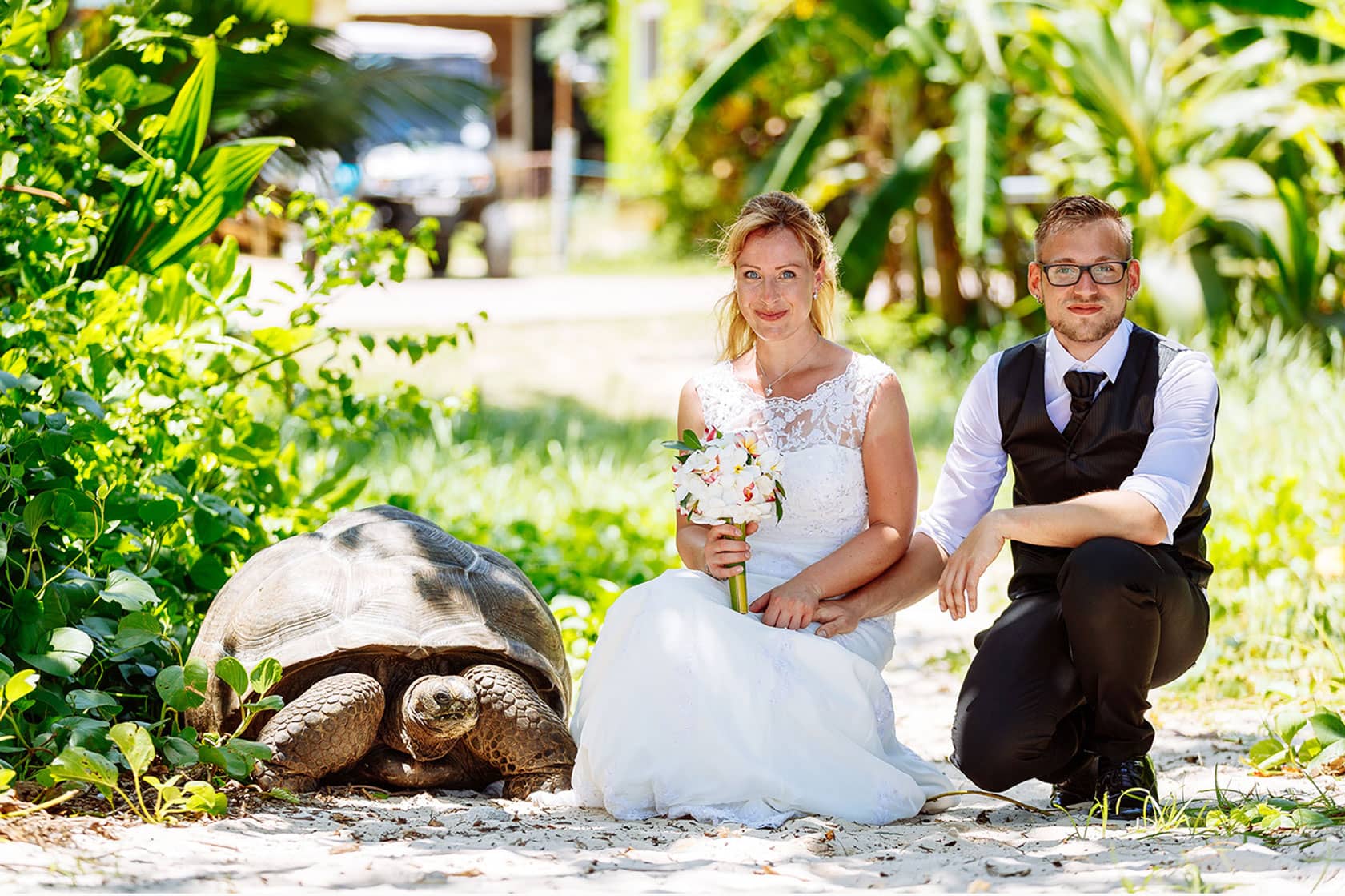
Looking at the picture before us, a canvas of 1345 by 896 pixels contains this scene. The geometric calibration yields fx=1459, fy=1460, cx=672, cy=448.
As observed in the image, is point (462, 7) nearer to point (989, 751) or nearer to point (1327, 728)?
point (989, 751)

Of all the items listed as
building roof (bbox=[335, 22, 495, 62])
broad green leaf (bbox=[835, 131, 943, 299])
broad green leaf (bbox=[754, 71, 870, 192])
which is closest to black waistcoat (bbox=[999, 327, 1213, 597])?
broad green leaf (bbox=[835, 131, 943, 299])

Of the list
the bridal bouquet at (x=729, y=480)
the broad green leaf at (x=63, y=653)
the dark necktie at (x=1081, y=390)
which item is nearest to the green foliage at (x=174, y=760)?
the broad green leaf at (x=63, y=653)

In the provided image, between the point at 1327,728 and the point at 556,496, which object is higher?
the point at 556,496

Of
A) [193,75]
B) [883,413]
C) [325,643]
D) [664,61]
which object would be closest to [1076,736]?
[883,413]

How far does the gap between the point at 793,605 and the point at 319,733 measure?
1.25 metres

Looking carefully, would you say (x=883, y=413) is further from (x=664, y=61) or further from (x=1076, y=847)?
(x=664, y=61)

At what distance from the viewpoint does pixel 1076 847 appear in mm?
3184

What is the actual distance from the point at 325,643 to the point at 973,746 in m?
1.70

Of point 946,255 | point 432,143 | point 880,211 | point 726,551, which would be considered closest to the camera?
point 726,551

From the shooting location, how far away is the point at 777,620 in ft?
12.4

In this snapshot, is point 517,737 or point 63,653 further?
point 517,737

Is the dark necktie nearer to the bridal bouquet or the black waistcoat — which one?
the black waistcoat

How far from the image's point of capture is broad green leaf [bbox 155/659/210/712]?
3488 mm

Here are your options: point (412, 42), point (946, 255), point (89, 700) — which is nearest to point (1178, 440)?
point (89, 700)
